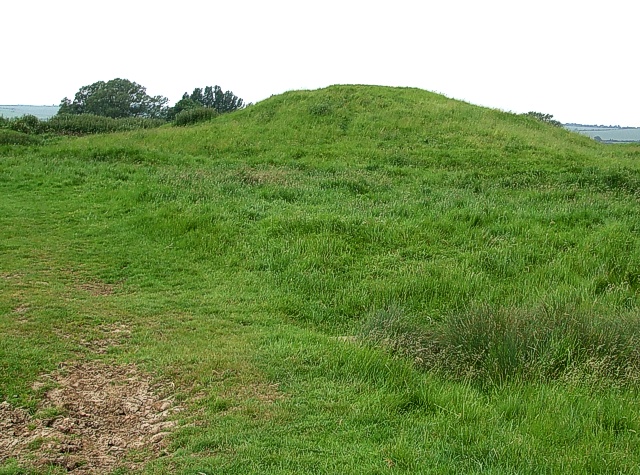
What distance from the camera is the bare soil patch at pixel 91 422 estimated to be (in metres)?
3.68

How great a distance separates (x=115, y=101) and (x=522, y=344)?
165ft

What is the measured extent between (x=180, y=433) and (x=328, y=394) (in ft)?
3.62

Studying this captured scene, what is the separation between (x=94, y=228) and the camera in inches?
384

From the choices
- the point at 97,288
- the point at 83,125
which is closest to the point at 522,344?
the point at 97,288

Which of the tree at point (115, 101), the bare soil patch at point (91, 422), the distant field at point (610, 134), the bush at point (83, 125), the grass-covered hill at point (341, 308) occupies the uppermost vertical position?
the tree at point (115, 101)

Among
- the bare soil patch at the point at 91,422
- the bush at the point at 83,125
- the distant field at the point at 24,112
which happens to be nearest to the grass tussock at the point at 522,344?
the bare soil patch at the point at 91,422

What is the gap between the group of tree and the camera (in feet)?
157

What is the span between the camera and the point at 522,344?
515cm

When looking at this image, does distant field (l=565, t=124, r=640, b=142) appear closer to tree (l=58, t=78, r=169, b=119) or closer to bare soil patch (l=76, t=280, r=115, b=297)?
tree (l=58, t=78, r=169, b=119)

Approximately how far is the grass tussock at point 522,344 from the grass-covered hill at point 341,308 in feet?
0.08

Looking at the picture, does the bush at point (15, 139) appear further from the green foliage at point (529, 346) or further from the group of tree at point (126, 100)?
the group of tree at point (126, 100)

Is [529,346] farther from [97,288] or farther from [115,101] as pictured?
[115,101]

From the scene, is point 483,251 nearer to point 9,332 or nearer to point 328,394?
point 328,394

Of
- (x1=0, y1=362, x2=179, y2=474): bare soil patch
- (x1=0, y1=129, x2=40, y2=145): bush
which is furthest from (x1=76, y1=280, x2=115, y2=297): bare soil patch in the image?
(x1=0, y1=129, x2=40, y2=145): bush
